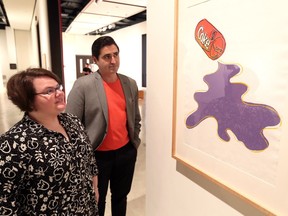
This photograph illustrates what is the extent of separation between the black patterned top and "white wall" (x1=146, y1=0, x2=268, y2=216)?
511mm

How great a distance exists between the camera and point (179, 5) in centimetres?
111

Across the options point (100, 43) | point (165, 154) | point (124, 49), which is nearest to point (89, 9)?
point (124, 49)

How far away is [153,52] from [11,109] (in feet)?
24.0

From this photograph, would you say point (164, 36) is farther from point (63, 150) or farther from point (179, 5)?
point (63, 150)

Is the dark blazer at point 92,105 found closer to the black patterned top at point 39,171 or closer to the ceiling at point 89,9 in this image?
the black patterned top at point 39,171

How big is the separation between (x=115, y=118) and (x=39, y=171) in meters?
0.74

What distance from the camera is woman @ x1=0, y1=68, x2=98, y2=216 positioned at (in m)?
0.97

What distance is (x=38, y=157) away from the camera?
1.00 meters

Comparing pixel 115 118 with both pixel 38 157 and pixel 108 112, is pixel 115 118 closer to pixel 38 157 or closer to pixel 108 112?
pixel 108 112

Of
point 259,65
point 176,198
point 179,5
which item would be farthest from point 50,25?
point 259,65

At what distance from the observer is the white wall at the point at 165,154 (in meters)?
1.16

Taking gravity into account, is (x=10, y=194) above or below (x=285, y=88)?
below

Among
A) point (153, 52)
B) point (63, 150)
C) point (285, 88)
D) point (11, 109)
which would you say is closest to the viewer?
point (285, 88)

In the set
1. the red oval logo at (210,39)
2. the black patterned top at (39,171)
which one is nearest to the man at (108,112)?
the black patterned top at (39,171)
